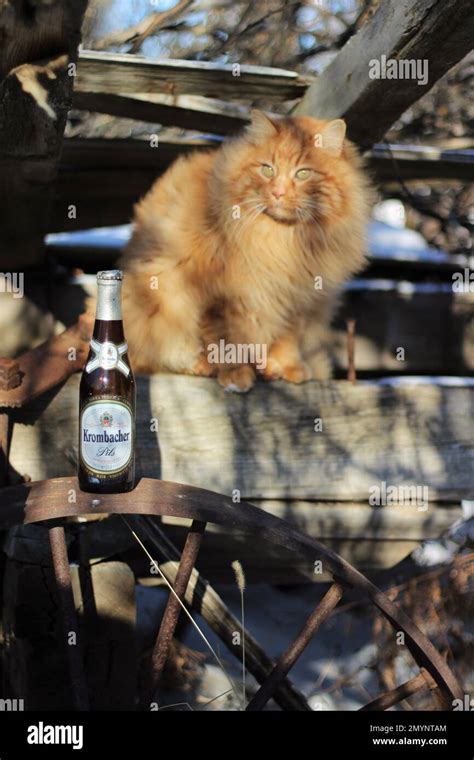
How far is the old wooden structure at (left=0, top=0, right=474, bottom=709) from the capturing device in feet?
6.26

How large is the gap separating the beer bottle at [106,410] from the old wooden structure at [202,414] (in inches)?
2.8

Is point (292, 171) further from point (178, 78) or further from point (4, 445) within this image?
point (4, 445)

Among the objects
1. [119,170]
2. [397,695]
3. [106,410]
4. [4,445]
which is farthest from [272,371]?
[119,170]

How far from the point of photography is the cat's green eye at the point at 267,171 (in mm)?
2828

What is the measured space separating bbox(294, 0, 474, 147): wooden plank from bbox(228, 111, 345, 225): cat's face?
0.50ft

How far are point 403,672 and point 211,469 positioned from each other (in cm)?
100

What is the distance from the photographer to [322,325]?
3.19 meters

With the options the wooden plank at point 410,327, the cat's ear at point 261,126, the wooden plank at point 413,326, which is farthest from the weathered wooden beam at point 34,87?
the wooden plank at point 413,326

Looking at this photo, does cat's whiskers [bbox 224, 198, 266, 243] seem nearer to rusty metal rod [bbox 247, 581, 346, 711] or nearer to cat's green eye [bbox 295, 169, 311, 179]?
cat's green eye [bbox 295, 169, 311, 179]

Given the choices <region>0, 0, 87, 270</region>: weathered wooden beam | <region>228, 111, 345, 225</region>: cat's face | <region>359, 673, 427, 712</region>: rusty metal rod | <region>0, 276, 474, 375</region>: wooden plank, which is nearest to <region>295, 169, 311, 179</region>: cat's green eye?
<region>228, 111, 345, 225</region>: cat's face

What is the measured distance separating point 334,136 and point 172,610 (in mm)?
1840

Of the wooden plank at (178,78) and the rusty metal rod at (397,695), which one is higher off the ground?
the wooden plank at (178,78)

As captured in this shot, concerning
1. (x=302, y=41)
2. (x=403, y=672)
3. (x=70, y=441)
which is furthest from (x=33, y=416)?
(x=302, y=41)

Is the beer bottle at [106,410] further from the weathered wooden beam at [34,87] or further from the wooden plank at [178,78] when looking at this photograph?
the wooden plank at [178,78]
